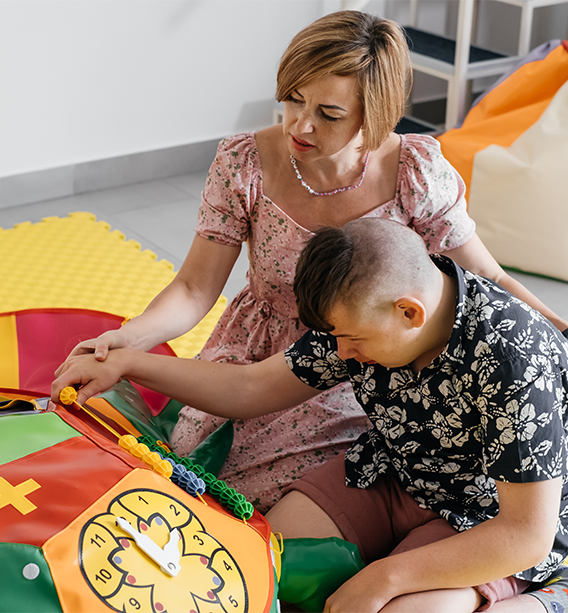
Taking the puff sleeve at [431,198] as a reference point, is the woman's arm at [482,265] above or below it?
below

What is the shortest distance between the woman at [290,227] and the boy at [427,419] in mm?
124

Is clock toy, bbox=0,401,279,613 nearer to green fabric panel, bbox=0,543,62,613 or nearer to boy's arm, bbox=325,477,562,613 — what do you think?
green fabric panel, bbox=0,543,62,613

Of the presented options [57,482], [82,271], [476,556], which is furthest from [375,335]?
[82,271]

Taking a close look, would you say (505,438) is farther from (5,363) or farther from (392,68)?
(5,363)

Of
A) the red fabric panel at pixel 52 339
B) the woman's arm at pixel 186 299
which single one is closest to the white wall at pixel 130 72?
the red fabric panel at pixel 52 339

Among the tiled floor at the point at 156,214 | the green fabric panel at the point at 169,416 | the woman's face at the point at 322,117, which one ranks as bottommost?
the tiled floor at the point at 156,214

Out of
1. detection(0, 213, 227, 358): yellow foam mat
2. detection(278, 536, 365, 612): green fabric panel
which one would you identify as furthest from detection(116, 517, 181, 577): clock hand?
detection(0, 213, 227, 358): yellow foam mat

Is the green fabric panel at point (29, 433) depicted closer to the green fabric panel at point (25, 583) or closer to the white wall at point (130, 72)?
the green fabric panel at point (25, 583)

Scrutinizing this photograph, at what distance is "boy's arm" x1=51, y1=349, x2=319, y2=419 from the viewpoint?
123cm

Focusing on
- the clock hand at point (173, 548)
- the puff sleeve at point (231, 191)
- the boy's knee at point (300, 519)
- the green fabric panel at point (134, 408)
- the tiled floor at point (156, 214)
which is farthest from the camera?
the tiled floor at point (156, 214)

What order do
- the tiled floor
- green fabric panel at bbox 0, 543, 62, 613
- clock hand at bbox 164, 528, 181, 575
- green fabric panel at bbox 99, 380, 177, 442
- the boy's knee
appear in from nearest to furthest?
green fabric panel at bbox 0, 543, 62, 613, clock hand at bbox 164, 528, 181, 575, the boy's knee, green fabric panel at bbox 99, 380, 177, 442, the tiled floor

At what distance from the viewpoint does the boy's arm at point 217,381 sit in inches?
48.4

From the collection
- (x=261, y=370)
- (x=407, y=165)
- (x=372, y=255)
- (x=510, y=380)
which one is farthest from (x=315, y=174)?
(x=510, y=380)

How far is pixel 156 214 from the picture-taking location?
311 centimetres
